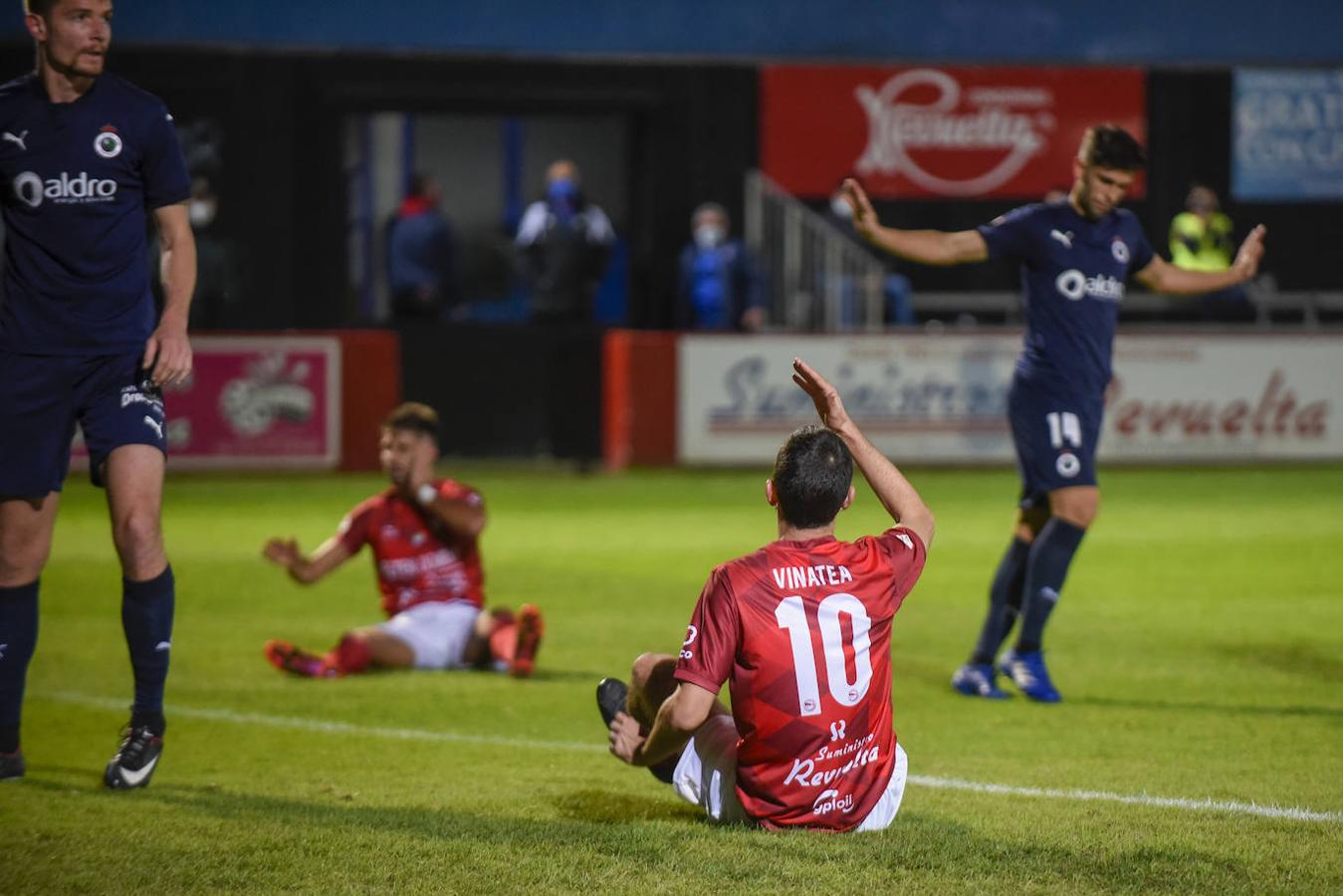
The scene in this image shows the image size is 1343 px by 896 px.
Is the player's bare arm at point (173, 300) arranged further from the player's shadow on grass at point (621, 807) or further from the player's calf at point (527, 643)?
the player's calf at point (527, 643)

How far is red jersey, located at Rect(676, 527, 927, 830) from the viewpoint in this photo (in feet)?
15.2

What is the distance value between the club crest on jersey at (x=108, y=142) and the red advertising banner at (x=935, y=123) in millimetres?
18150

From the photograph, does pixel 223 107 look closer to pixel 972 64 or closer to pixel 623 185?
pixel 623 185

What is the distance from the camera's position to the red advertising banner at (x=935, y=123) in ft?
76.3

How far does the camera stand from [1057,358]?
7.50m

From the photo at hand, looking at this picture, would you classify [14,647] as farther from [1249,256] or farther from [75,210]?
[1249,256]

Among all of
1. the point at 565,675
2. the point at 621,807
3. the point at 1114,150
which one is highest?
the point at 1114,150

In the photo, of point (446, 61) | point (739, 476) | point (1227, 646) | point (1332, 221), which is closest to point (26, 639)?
point (1227, 646)

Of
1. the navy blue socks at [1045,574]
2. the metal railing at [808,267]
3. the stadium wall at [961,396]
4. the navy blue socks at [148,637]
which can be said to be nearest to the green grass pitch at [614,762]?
the navy blue socks at [148,637]

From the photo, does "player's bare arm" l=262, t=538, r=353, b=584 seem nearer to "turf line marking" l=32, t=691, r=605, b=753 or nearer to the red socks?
the red socks

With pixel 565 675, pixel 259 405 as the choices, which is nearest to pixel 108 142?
pixel 565 675

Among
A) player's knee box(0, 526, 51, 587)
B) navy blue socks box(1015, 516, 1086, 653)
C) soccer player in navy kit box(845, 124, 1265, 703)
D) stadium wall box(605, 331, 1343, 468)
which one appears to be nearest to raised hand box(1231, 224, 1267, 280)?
soccer player in navy kit box(845, 124, 1265, 703)

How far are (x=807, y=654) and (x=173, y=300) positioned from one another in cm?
227

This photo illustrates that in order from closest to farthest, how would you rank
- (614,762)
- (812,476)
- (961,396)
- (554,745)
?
(812,476) → (614,762) → (554,745) → (961,396)
